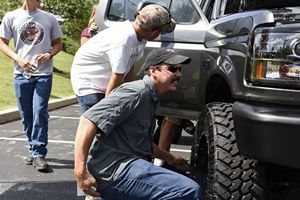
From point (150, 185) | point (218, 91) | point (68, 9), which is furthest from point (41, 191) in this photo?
point (68, 9)

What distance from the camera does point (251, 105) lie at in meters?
2.77

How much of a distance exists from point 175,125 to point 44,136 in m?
1.28

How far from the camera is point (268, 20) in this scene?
9.07 feet

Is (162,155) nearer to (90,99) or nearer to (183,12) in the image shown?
(90,99)

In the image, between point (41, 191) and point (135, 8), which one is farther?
point (135, 8)

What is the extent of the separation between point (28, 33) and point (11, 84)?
6298 mm

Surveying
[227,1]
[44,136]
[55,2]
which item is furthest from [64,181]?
[55,2]

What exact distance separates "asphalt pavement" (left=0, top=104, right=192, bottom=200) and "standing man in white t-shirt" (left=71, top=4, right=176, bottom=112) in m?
0.93

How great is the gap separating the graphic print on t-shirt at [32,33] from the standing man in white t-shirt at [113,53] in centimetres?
132

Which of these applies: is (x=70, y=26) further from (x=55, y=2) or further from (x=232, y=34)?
(x=232, y=34)

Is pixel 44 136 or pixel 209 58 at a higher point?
pixel 209 58

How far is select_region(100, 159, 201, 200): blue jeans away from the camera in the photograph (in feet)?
9.00

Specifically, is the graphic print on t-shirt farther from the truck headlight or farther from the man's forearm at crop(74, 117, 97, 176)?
the truck headlight

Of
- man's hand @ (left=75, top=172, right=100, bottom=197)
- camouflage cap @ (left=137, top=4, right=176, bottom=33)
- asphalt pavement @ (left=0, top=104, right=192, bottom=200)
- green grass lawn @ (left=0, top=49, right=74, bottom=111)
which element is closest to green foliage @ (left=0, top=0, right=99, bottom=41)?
green grass lawn @ (left=0, top=49, right=74, bottom=111)
